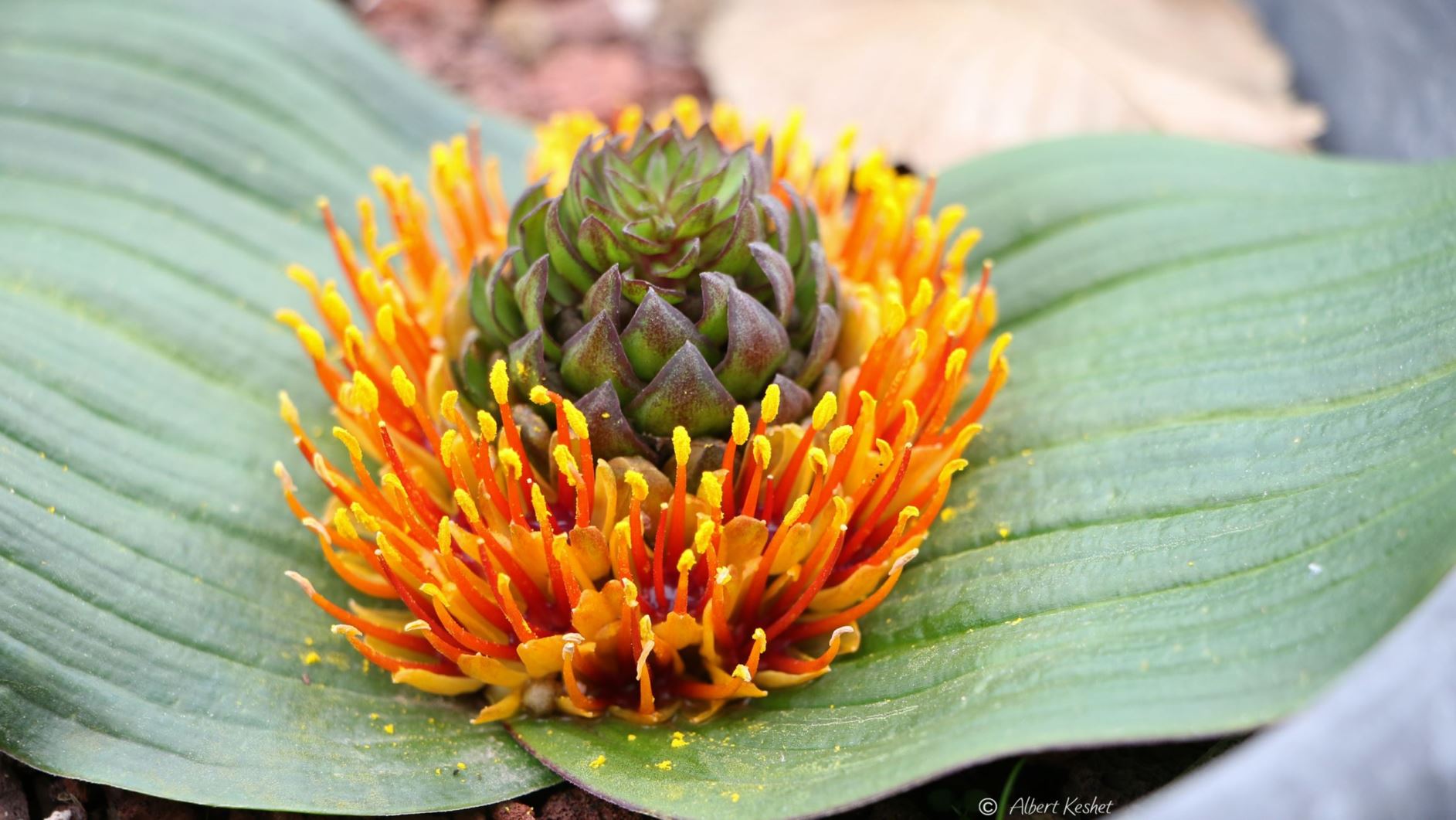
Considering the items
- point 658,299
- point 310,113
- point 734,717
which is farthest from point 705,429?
point 310,113

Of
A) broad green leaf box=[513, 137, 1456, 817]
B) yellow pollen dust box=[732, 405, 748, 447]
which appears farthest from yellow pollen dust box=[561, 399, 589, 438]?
broad green leaf box=[513, 137, 1456, 817]

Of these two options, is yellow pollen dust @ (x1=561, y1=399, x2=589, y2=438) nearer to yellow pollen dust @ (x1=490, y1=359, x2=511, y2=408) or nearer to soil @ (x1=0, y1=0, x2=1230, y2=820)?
yellow pollen dust @ (x1=490, y1=359, x2=511, y2=408)

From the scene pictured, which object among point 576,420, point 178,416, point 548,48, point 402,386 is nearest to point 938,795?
point 576,420

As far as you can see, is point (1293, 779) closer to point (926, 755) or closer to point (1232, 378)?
point (926, 755)

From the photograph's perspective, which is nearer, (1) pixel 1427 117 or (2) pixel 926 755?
(2) pixel 926 755

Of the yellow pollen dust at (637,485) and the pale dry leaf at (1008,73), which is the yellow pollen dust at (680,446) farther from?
the pale dry leaf at (1008,73)

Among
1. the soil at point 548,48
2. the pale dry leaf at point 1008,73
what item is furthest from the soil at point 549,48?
the pale dry leaf at point 1008,73

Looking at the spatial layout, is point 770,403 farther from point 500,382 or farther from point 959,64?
point 959,64
